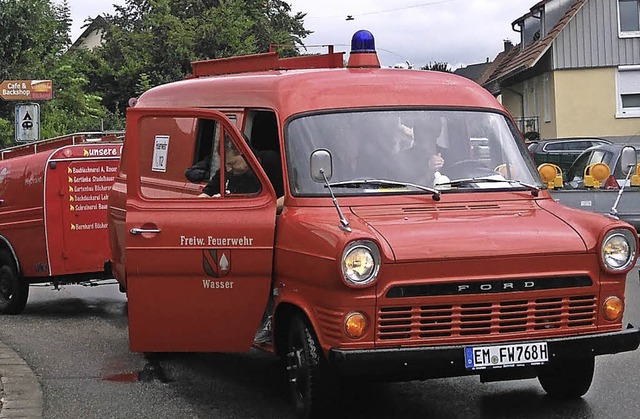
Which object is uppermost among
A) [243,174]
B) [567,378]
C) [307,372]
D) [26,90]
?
[26,90]

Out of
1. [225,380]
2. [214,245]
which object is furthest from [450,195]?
[225,380]

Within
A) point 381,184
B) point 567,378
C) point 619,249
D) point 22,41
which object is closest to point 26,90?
point 22,41

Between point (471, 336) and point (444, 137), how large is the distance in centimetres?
169

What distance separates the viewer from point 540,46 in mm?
42312

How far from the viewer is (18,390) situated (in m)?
8.47

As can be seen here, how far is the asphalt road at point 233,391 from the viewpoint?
7.52 m

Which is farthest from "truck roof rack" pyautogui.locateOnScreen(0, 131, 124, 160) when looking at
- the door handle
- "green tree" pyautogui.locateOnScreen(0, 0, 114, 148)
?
"green tree" pyautogui.locateOnScreen(0, 0, 114, 148)

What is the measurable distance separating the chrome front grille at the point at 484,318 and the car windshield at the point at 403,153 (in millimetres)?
1079

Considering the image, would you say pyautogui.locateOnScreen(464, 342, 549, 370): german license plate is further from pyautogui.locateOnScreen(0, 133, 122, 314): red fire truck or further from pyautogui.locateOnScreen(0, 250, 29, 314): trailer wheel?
pyautogui.locateOnScreen(0, 250, 29, 314): trailer wheel

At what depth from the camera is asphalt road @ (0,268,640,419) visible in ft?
24.7

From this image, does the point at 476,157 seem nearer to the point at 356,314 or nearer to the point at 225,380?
the point at 356,314

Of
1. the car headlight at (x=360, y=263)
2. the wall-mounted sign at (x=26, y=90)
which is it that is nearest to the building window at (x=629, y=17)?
the wall-mounted sign at (x=26, y=90)

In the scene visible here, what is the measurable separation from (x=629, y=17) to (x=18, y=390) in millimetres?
37503

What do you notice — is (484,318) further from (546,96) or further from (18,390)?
(546,96)
